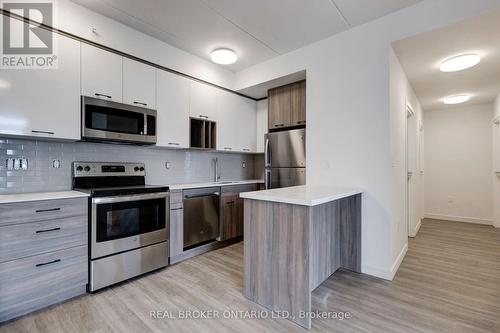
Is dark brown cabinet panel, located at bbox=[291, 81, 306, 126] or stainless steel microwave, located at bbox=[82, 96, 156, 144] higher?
dark brown cabinet panel, located at bbox=[291, 81, 306, 126]

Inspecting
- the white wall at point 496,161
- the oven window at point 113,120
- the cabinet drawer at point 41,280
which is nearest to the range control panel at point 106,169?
the oven window at point 113,120

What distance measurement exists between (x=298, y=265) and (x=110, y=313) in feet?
5.12

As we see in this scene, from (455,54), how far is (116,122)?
399 centimetres

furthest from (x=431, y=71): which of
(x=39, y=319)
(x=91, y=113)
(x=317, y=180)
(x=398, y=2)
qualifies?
(x=39, y=319)

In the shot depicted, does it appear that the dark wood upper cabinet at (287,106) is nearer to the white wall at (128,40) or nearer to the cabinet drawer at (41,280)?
the white wall at (128,40)

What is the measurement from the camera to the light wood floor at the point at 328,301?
68.4 inches

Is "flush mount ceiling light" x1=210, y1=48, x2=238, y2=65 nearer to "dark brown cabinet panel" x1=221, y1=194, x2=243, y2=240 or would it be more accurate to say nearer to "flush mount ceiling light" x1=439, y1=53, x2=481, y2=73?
"dark brown cabinet panel" x1=221, y1=194, x2=243, y2=240

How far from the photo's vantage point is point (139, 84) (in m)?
2.85

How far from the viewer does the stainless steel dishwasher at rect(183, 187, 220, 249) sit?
304 centimetres

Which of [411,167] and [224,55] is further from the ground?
[224,55]

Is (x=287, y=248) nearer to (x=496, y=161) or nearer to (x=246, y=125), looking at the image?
(x=246, y=125)

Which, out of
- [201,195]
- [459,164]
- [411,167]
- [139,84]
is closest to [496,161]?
[459,164]

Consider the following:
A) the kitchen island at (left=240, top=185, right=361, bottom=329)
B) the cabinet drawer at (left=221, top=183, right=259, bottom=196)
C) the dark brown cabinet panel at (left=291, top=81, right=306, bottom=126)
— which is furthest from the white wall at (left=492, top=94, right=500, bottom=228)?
the cabinet drawer at (left=221, top=183, right=259, bottom=196)

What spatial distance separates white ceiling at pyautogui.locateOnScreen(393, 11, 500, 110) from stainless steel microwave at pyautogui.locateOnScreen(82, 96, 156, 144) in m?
2.96
